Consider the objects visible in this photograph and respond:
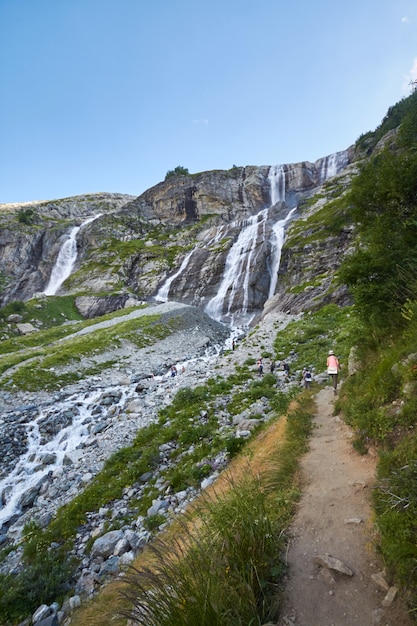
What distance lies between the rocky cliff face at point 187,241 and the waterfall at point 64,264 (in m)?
1.34

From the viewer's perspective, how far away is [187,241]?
75.9 m

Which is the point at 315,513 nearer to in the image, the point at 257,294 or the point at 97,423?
the point at 97,423

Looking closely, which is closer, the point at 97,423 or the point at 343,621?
the point at 343,621

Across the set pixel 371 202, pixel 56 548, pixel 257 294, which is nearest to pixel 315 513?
pixel 56 548

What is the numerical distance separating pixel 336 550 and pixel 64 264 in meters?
83.8

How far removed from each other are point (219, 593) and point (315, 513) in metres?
2.52

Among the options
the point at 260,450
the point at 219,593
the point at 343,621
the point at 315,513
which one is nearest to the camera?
the point at 219,593

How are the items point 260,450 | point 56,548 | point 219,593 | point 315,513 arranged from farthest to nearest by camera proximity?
point 260,450, point 56,548, point 315,513, point 219,593

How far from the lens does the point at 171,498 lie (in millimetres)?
7910

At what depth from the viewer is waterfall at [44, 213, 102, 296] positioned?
69525 millimetres

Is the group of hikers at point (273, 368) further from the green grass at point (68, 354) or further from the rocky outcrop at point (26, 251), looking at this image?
the rocky outcrop at point (26, 251)

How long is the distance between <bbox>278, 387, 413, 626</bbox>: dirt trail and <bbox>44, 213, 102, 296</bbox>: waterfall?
72.6 m

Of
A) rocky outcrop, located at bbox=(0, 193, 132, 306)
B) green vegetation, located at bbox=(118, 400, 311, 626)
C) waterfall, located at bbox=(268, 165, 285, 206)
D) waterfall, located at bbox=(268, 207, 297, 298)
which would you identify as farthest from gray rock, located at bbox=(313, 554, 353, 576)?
waterfall, located at bbox=(268, 165, 285, 206)

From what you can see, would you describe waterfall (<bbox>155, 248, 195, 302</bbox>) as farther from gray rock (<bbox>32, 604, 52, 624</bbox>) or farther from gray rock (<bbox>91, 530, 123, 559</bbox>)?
gray rock (<bbox>32, 604, 52, 624</bbox>)
